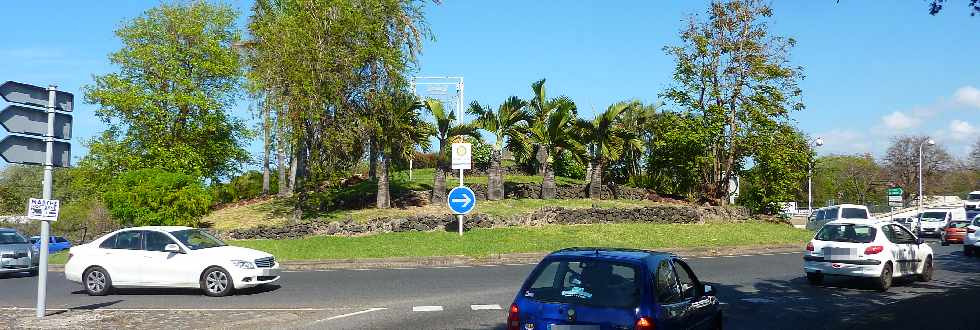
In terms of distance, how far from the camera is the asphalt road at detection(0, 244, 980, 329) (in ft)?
38.7

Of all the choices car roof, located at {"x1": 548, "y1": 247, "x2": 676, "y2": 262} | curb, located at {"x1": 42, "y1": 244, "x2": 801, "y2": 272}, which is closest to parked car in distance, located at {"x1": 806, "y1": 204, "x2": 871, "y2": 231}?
curb, located at {"x1": 42, "y1": 244, "x2": 801, "y2": 272}

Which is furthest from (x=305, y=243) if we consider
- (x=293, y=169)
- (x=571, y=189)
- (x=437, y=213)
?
(x=293, y=169)

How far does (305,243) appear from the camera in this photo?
1003 inches

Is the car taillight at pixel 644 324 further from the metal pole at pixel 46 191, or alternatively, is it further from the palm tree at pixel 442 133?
the palm tree at pixel 442 133

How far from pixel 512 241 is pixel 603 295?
1842 cm

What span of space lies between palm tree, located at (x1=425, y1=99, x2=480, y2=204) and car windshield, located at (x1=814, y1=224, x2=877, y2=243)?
680 inches

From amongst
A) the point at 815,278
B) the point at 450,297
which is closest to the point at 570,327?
the point at 450,297

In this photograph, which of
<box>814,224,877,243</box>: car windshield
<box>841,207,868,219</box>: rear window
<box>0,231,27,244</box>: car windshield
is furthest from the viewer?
<box>841,207,868,219</box>: rear window

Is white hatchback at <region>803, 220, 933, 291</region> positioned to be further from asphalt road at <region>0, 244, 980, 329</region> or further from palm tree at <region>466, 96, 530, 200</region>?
palm tree at <region>466, 96, 530, 200</region>

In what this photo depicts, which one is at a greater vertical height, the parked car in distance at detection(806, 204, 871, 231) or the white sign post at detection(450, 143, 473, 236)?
the white sign post at detection(450, 143, 473, 236)

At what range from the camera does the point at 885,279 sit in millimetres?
15711

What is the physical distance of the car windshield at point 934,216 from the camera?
4234 cm

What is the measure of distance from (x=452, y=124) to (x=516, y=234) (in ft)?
25.0

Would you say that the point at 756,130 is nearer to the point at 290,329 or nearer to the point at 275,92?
the point at 275,92
